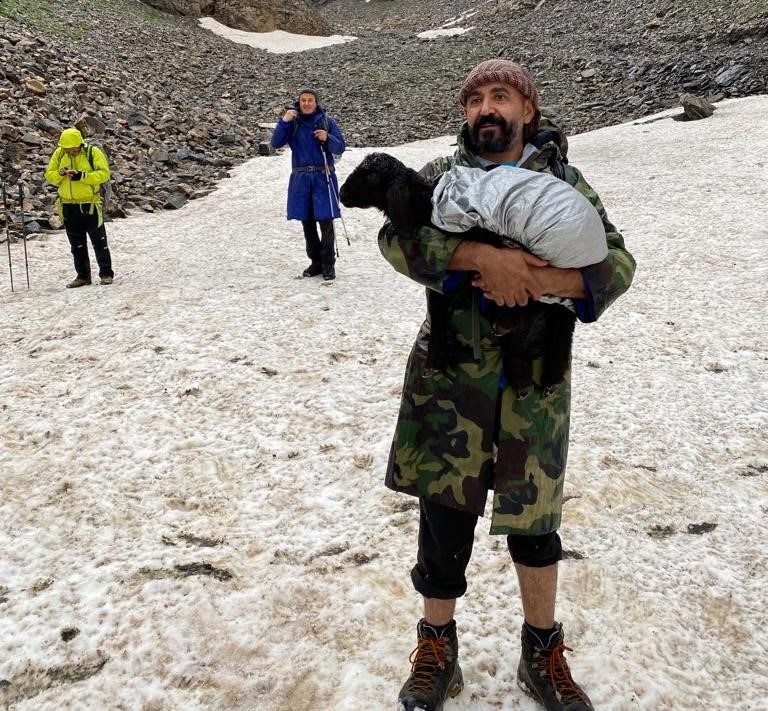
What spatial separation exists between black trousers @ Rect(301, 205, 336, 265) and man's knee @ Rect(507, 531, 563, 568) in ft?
21.9

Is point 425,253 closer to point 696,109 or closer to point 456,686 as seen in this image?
point 456,686

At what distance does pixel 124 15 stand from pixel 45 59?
18.5 metres

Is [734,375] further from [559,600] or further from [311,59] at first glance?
[311,59]

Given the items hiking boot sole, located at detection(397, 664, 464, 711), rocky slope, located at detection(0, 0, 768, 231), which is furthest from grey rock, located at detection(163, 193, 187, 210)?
hiking boot sole, located at detection(397, 664, 464, 711)

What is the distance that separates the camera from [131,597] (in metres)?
3.25

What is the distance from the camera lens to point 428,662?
100 inches

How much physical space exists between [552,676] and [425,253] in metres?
1.83

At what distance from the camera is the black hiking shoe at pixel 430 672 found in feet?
8.21

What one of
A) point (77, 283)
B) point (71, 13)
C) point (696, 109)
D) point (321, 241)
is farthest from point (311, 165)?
point (71, 13)

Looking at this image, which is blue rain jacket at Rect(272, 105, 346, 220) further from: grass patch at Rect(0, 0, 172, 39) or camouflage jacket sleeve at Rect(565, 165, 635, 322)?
grass patch at Rect(0, 0, 172, 39)

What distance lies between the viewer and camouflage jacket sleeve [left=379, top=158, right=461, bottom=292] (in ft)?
6.73

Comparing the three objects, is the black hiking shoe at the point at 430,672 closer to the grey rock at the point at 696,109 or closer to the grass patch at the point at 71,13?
the grey rock at the point at 696,109

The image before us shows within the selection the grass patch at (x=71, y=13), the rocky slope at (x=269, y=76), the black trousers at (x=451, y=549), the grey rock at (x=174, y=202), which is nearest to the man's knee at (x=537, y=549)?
the black trousers at (x=451, y=549)

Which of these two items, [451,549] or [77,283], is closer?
[451,549]
